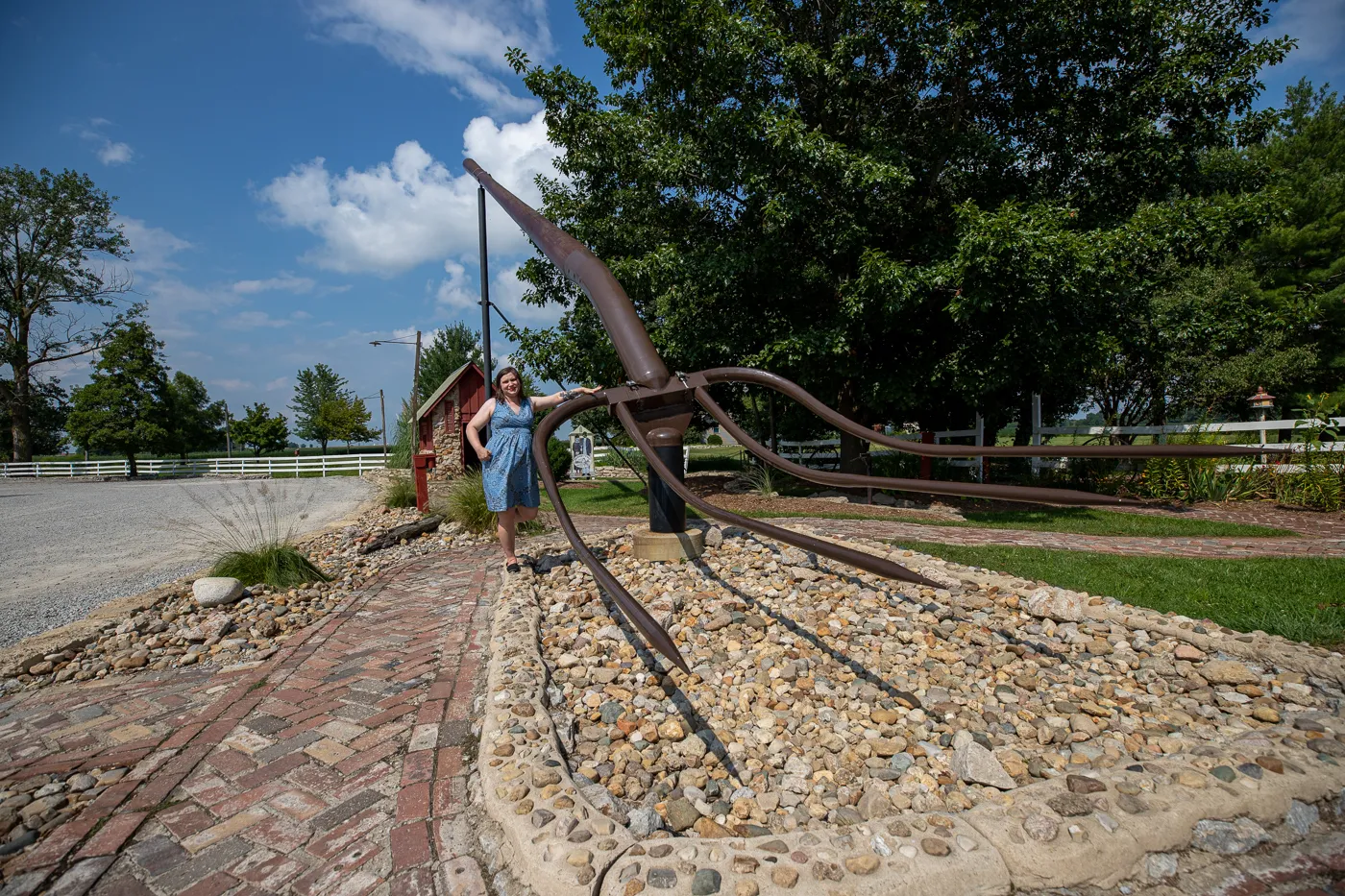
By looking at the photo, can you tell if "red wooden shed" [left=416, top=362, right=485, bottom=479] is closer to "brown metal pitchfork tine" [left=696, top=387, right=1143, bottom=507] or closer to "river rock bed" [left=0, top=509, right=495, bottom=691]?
"river rock bed" [left=0, top=509, right=495, bottom=691]

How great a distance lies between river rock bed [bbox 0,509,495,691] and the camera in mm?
3697

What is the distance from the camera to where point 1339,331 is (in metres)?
18.8

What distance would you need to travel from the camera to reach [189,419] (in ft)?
125

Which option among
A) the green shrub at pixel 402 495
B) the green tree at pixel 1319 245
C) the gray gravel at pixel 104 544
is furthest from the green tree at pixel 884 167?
the green tree at pixel 1319 245

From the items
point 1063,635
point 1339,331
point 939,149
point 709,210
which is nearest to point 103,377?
point 709,210

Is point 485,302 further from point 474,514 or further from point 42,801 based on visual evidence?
point 42,801

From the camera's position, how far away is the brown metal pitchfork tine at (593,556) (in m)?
1.83

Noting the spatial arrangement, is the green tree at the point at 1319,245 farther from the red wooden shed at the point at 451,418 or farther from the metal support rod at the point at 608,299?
the red wooden shed at the point at 451,418

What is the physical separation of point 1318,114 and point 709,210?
26.1 m

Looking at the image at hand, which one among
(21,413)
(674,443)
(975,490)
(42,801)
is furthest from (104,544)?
(21,413)

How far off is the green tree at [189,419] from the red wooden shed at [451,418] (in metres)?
19.3

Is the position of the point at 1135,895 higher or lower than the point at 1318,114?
lower

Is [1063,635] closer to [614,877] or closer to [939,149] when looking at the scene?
[614,877]

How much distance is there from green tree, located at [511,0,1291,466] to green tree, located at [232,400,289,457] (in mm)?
50334
